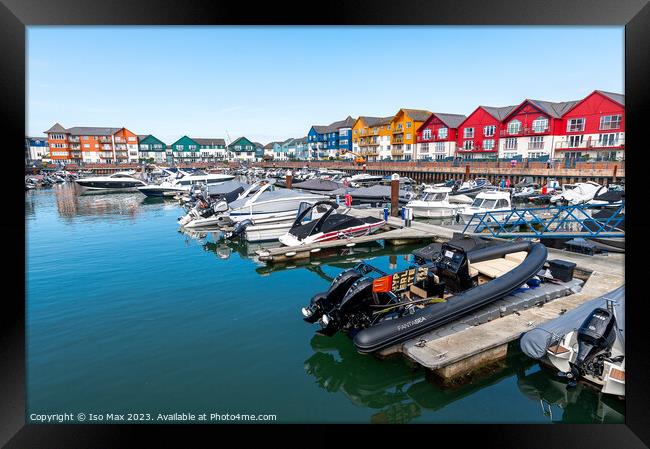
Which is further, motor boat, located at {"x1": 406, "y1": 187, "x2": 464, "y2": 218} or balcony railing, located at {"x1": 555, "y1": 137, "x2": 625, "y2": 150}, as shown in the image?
balcony railing, located at {"x1": 555, "y1": 137, "x2": 625, "y2": 150}

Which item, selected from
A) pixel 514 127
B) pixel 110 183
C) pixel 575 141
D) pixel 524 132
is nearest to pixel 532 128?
pixel 524 132

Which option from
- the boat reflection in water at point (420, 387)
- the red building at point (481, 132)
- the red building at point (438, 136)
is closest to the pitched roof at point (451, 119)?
the red building at point (438, 136)

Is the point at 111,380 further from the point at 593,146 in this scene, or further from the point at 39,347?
the point at 593,146

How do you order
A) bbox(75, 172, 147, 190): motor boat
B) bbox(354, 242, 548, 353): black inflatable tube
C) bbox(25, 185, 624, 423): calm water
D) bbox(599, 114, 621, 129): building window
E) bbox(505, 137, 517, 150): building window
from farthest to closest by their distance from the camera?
bbox(505, 137, 517, 150): building window
bbox(75, 172, 147, 190): motor boat
bbox(599, 114, 621, 129): building window
bbox(354, 242, 548, 353): black inflatable tube
bbox(25, 185, 624, 423): calm water

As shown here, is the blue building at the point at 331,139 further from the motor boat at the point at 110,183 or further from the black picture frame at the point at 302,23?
the black picture frame at the point at 302,23

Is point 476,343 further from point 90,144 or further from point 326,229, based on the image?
point 90,144

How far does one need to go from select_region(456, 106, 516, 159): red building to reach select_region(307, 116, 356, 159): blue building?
1350 inches

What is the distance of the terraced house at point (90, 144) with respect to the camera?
244 feet

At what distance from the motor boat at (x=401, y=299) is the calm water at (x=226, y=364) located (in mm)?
772

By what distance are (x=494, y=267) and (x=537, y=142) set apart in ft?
147

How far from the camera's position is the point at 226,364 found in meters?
6.84

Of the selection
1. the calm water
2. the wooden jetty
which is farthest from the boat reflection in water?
the wooden jetty

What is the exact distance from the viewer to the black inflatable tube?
6.43 m

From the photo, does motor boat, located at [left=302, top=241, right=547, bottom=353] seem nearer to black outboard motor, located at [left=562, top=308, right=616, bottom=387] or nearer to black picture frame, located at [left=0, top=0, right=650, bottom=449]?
black outboard motor, located at [left=562, top=308, right=616, bottom=387]
